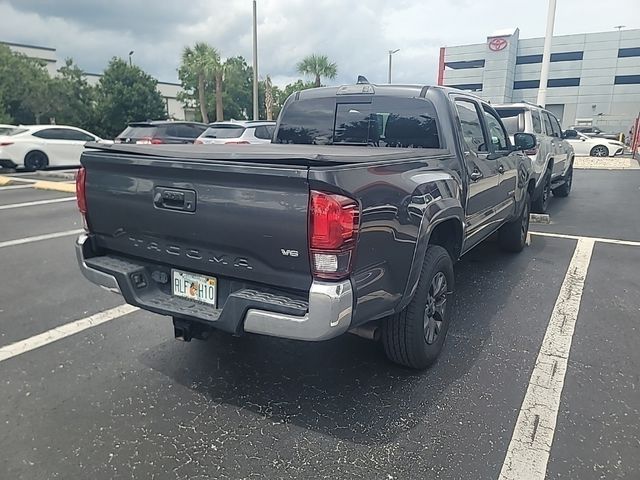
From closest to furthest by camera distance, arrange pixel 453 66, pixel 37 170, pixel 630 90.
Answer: pixel 37 170 < pixel 630 90 < pixel 453 66

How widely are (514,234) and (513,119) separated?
8.61 feet

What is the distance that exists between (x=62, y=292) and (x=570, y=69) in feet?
233

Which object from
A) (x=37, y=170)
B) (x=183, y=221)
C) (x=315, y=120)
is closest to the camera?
(x=183, y=221)

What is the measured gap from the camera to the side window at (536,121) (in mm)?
8008

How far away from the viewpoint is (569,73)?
206 ft

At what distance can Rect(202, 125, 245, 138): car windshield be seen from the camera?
12.2 meters

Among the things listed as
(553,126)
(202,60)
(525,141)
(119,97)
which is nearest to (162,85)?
(202,60)

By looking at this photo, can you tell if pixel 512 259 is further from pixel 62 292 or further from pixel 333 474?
pixel 62 292

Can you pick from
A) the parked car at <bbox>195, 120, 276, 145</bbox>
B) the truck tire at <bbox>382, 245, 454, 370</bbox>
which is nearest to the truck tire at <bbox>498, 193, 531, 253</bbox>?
the truck tire at <bbox>382, 245, 454, 370</bbox>

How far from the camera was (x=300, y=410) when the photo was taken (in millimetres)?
2896

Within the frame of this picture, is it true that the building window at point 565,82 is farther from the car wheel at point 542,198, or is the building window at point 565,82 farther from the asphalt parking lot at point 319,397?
the asphalt parking lot at point 319,397

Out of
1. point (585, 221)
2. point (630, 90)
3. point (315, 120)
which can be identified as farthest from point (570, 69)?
point (315, 120)

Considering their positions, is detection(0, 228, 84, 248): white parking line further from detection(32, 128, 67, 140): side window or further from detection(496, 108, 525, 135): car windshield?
detection(32, 128, 67, 140): side window

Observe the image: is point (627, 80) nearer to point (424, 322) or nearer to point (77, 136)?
point (77, 136)
